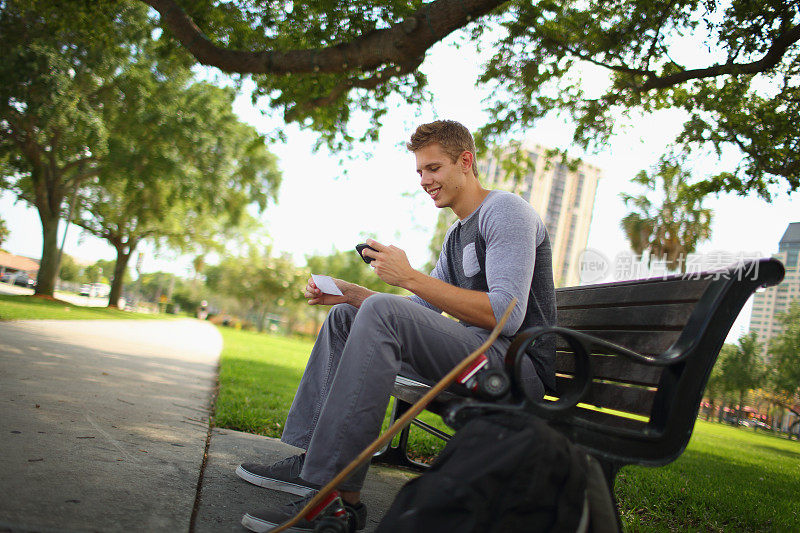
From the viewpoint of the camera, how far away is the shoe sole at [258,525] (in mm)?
1759

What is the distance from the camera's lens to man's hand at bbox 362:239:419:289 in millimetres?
2062

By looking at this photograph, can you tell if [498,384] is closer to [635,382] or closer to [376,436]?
[376,436]

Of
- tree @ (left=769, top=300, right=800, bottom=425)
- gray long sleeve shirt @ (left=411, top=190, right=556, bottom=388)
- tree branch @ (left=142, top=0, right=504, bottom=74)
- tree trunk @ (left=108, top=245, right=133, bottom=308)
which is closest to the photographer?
gray long sleeve shirt @ (left=411, top=190, right=556, bottom=388)

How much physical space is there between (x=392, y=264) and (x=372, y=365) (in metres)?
0.45

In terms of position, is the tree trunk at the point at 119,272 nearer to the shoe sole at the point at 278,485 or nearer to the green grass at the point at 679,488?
the green grass at the point at 679,488

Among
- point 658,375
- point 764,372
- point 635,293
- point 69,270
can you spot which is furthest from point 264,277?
point 69,270

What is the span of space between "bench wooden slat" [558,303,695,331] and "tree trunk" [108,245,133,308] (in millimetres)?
31566

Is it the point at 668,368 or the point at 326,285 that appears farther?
the point at 326,285

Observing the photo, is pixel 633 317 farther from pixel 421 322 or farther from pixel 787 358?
pixel 787 358

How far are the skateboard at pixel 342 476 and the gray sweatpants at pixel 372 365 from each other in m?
0.07

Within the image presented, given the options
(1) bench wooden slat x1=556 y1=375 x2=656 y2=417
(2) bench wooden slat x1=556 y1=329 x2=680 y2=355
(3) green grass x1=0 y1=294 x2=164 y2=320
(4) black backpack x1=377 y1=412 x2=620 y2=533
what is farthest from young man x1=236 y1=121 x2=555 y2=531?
(3) green grass x1=0 y1=294 x2=164 y2=320

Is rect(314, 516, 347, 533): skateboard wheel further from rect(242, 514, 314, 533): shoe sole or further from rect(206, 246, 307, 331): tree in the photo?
A: rect(206, 246, 307, 331): tree

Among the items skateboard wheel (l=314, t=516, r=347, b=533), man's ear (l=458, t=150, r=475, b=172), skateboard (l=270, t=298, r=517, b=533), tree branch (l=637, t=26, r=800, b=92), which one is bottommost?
skateboard wheel (l=314, t=516, r=347, b=533)

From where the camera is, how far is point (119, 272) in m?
29.8
